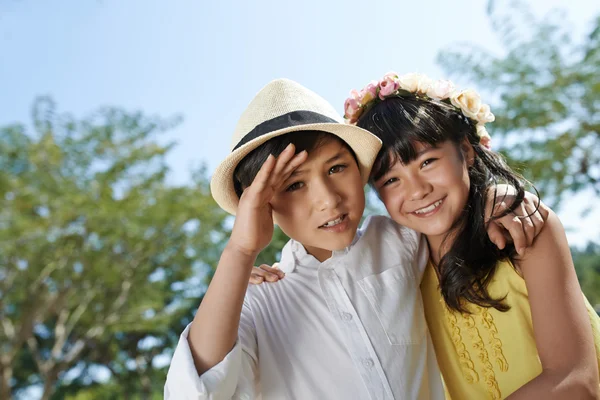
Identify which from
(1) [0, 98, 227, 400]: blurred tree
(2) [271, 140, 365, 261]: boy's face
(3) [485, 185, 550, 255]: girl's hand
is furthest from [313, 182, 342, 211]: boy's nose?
(1) [0, 98, 227, 400]: blurred tree

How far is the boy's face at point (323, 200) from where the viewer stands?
162 cm

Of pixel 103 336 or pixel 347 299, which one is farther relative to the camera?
pixel 103 336

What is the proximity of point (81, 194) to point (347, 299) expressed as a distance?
27.1 ft

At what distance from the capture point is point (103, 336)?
13.4 meters

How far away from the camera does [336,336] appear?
5.28 feet

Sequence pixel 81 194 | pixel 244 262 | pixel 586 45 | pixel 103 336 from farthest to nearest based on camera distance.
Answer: pixel 103 336, pixel 81 194, pixel 586 45, pixel 244 262

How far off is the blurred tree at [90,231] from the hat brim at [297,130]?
7.71 m

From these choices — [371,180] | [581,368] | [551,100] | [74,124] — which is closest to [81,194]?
[74,124]

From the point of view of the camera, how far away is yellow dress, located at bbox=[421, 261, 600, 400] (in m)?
1.71

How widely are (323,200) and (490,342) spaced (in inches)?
26.8

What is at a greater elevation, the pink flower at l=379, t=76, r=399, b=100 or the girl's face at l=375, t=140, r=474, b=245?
the pink flower at l=379, t=76, r=399, b=100

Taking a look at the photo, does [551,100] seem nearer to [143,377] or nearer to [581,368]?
[581,368]

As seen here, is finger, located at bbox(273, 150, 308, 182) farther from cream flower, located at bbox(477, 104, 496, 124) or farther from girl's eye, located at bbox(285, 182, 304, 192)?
cream flower, located at bbox(477, 104, 496, 124)

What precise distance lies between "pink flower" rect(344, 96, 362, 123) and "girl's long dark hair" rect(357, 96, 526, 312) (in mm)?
101
